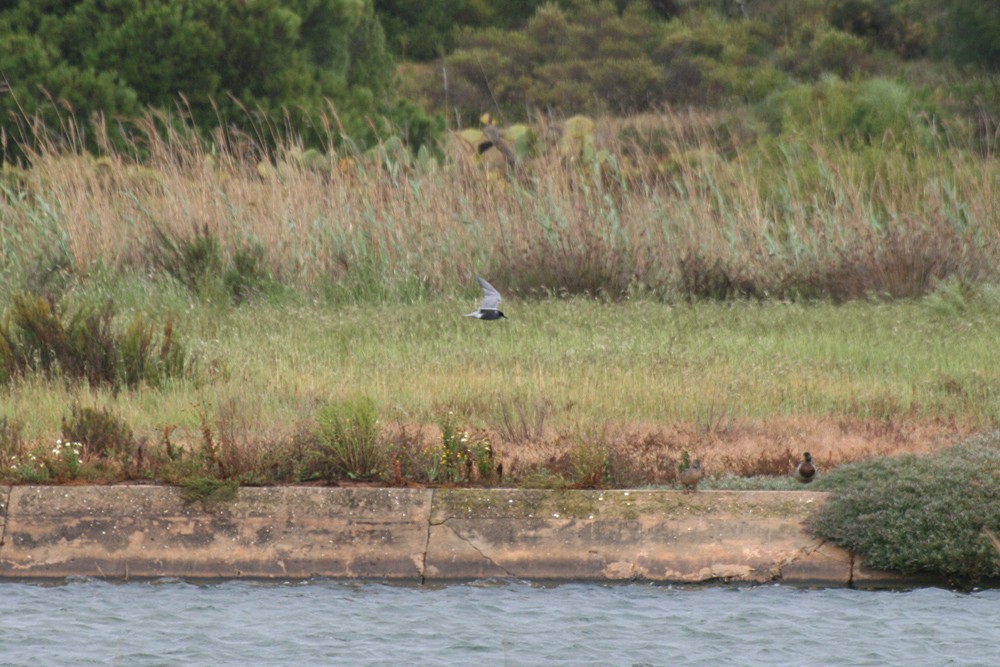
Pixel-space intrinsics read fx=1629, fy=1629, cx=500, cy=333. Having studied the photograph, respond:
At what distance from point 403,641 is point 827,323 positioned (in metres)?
6.78

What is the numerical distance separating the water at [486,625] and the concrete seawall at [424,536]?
0.13 metres

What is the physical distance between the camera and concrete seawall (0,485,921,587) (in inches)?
293

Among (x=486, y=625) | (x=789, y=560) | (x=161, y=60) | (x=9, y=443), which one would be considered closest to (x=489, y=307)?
(x=9, y=443)

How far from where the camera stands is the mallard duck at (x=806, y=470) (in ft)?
25.7

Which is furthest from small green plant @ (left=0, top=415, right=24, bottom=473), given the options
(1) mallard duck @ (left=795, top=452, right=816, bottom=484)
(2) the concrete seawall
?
(1) mallard duck @ (left=795, top=452, right=816, bottom=484)

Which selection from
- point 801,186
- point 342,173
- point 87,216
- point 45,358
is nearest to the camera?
point 45,358

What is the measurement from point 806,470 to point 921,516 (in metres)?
0.68

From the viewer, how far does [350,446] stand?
803cm

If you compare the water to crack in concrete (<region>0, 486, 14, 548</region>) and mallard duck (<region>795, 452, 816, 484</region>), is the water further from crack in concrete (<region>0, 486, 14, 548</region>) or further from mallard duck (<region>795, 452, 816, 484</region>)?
mallard duck (<region>795, 452, 816, 484</region>)

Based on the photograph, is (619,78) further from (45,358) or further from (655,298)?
(45,358)

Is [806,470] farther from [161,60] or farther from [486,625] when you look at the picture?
[161,60]

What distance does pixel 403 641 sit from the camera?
6539mm

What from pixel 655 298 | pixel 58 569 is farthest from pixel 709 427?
pixel 655 298

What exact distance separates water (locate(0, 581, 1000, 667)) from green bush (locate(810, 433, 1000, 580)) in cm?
16
